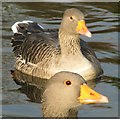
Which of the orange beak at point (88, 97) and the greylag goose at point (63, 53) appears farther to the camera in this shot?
the greylag goose at point (63, 53)

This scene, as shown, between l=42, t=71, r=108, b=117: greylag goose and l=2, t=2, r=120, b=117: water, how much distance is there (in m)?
2.47

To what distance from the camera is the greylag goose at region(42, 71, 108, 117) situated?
1081 centimetres

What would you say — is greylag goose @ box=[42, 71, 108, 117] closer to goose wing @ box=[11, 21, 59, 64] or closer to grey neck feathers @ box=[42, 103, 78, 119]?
grey neck feathers @ box=[42, 103, 78, 119]

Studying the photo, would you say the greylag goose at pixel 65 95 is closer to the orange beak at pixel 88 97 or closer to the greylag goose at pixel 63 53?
the orange beak at pixel 88 97

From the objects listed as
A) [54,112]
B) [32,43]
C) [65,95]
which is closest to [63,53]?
[32,43]

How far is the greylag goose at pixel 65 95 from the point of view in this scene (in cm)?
1081

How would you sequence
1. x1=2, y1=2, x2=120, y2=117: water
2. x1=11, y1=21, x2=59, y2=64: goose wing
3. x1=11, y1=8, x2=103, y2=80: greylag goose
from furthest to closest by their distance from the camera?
x1=11, y1=21, x2=59, y2=64: goose wing
x1=11, y1=8, x2=103, y2=80: greylag goose
x1=2, y1=2, x2=120, y2=117: water

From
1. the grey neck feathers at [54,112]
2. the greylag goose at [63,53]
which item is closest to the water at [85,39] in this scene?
the greylag goose at [63,53]

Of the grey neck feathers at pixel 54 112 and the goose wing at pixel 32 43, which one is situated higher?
the goose wing at pixel 32 43

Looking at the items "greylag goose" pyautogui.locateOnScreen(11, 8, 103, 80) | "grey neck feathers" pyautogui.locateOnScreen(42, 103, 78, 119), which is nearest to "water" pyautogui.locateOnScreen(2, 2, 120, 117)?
"greylag goose" pyautogui.locateOnScreen(11, 8, 103, 80)

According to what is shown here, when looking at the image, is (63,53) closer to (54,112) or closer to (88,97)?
(88,97)

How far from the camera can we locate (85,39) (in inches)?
714

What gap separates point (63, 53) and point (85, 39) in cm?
244

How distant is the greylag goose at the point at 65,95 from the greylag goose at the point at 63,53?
4.15 metres
